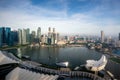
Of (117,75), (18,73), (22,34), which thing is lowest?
(117,75)

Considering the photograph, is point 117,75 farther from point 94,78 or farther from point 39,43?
point 39,43

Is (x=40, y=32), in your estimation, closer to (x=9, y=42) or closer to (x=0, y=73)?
(x=9, y=42)

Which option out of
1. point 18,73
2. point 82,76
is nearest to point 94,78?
point 82,76

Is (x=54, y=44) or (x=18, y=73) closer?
(x=18, y=73)

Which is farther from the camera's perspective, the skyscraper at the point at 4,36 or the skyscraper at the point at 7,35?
the skyscraper at the point at 7,35

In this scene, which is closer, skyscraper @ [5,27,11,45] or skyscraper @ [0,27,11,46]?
skyscraper @ [0,27,11,46]

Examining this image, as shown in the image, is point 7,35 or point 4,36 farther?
point 7,35

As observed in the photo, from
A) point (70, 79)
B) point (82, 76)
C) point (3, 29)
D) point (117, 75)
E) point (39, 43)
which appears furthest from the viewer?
point (39, 43)

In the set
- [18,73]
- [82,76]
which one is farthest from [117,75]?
[18,73]

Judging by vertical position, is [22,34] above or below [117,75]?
above

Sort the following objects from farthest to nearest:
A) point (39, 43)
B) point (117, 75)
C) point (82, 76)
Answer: point (39, 43) < point (117, 75) < point (82, 76)

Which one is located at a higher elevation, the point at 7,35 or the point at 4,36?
the point at 7,35
